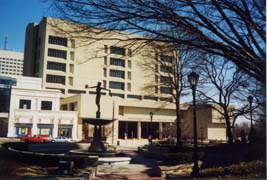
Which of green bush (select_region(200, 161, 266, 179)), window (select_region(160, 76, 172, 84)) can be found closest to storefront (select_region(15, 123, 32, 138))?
window (select_region(160, 76, 172, 84))

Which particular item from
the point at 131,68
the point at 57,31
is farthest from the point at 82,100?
the point at 57,31

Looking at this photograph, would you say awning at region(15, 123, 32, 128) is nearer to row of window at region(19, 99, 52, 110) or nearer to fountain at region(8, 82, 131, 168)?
row of window at region(19, 99, 52, 110)

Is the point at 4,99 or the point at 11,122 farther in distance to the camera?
the point at 4,99

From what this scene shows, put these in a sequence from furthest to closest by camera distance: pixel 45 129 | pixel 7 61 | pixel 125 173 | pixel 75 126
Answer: pixel 75 126 < pixel 45 129 < pixel 125 173 < pixel 7 61

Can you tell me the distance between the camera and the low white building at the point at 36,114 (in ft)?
143

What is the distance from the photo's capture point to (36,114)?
4538 centimetres

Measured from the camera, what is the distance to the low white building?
4372 centimetres

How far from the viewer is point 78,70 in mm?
55750

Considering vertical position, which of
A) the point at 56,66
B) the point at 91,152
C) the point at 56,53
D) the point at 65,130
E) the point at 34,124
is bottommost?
the point at 91,152

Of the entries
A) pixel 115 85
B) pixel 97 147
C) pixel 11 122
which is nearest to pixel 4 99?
pixel 11 122

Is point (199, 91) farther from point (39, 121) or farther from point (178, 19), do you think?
point (39, 121)

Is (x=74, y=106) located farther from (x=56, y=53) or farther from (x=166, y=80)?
(x=166, y=80)

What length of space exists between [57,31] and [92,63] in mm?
49932

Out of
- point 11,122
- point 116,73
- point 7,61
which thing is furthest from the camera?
point 116,73
